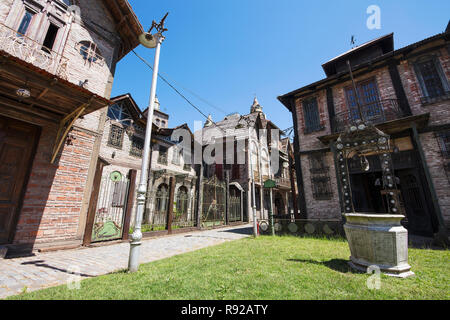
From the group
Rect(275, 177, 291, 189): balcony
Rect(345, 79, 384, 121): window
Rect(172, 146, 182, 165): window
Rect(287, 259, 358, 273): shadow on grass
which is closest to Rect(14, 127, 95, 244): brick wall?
Rect(287, 259, 358, 273): shadow on grass

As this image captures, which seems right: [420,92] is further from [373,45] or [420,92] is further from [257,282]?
[257,282]

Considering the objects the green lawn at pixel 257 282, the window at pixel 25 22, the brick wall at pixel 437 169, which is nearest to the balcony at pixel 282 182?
the brick wall at pixel 437 169

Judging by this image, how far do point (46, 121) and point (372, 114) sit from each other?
46.6 feet

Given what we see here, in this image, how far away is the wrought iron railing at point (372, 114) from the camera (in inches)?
351

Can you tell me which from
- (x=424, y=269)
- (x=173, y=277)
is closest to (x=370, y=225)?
(x=424, y=269)

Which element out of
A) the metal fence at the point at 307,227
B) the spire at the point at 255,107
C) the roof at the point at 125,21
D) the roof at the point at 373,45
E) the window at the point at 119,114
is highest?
the spire at the point at 255,107

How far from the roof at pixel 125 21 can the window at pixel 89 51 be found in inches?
69.6

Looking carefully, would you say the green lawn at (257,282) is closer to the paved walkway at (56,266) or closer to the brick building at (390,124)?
the paved walkway at (56,266)

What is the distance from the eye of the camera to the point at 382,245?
3.63m

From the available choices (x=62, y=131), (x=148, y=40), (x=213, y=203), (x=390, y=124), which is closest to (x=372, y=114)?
(x=390, y=124)

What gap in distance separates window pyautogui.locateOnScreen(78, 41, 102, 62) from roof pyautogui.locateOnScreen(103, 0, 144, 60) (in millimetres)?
1768

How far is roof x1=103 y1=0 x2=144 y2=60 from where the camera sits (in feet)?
27.6

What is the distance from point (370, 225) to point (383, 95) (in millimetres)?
9073

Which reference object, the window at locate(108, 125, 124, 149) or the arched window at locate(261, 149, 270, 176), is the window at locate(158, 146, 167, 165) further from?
the arched window at locate(261, 149, 270, 176)
